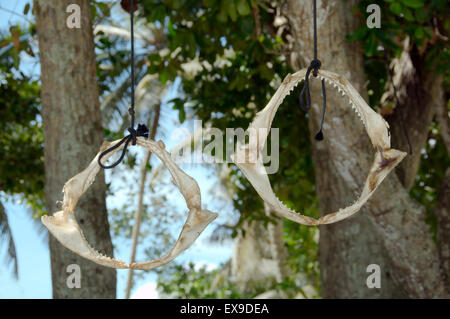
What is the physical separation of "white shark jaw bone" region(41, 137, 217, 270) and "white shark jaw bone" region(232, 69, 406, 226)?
187 millimetres

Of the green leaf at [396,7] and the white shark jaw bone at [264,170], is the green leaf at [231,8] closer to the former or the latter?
the green leaf at [396,7]

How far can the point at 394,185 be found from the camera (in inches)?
140

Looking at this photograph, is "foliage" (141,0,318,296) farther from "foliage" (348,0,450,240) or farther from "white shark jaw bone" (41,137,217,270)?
"white shark jaw bone" (41,137,217,270)

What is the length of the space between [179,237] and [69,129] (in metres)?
1.67

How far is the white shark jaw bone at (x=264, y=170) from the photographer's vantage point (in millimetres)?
1716

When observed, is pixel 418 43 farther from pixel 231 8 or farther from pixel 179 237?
pixel 179 237

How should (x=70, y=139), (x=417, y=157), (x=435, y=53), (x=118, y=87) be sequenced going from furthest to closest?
(x=118, y=87), (x=417, y=157), (x=435, y=53), (x=70, y=139)

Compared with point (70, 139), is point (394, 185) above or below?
below

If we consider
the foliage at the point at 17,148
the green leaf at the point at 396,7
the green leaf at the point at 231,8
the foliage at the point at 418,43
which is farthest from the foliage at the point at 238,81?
the foliage at the point at 17,148
